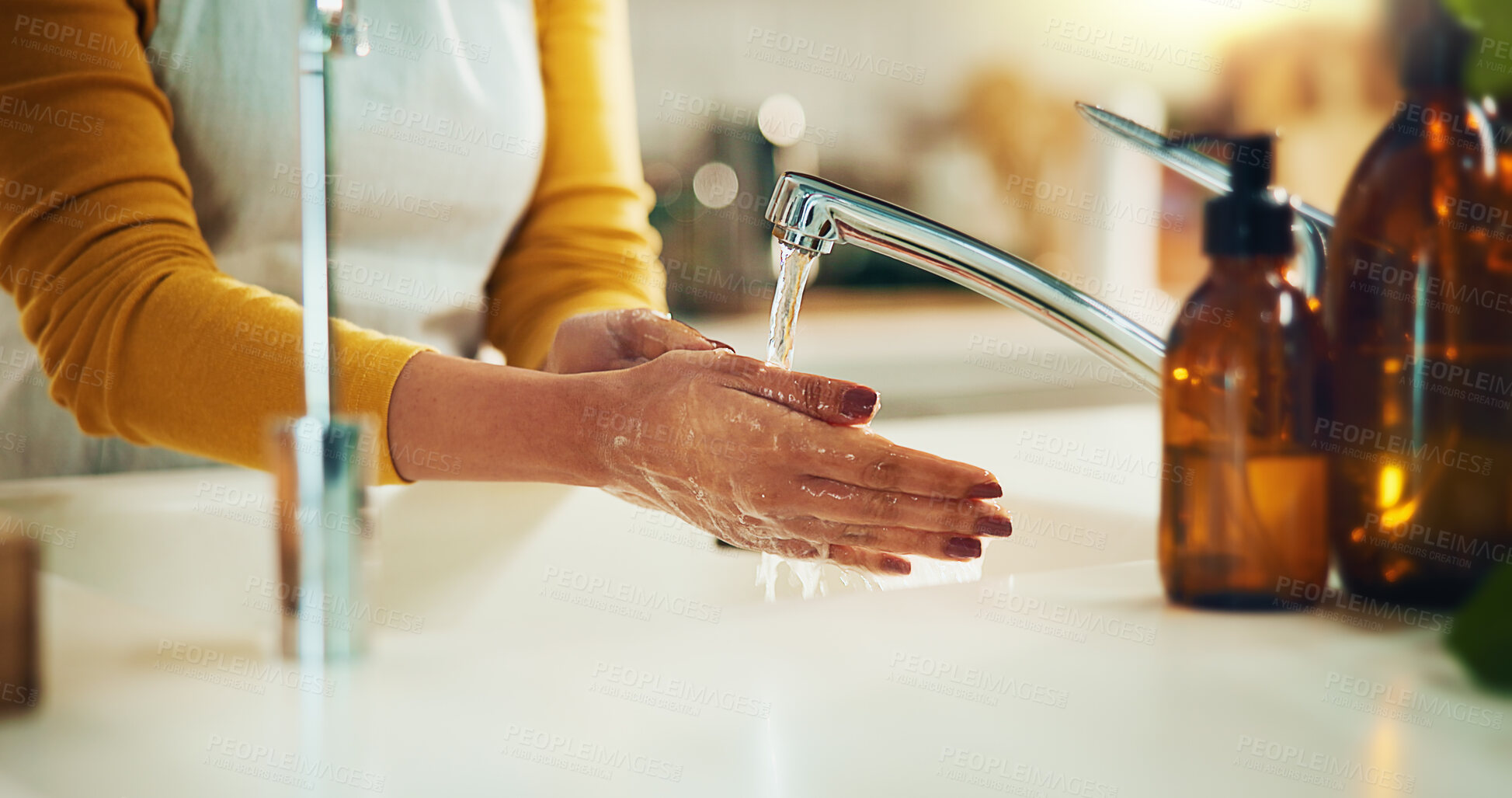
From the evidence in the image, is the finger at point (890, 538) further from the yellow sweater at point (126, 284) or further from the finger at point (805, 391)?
the yellow sweater at point (126, 284)

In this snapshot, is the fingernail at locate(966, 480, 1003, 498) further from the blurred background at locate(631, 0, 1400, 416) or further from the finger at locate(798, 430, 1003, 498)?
the blurred background at locate(631, 0, 1400, 416)

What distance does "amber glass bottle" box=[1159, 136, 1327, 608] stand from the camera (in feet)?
1.07

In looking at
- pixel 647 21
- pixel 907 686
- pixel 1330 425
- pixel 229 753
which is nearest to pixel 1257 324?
pixel 1330 425

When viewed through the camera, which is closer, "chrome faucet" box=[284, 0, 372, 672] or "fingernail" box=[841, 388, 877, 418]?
"chrome faucet" box=[284, 0, 372, 672]

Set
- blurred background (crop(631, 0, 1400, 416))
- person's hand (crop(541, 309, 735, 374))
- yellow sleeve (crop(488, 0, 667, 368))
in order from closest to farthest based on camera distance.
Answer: person's hand (crop(541, 309, 735, 374)) < yellow sleeve (crop(488, 0, 667, 368)) < blurred background (crop(631, 0, 1400, 416))

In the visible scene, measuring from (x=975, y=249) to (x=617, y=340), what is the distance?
0.16 metres

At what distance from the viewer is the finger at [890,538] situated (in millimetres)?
321

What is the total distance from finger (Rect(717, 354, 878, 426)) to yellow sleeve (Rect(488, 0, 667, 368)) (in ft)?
0.99

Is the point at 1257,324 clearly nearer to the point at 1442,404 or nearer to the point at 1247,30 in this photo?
the point at 1442,404

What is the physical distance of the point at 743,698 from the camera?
1.00 feet

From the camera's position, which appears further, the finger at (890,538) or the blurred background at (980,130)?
the blurred background at (980,130)

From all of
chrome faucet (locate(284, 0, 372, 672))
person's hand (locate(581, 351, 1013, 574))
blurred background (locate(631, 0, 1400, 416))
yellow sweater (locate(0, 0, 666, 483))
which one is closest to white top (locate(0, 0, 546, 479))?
yellow sweater (locate(0, 0, 666, 483))

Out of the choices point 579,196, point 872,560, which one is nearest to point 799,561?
point 872,560

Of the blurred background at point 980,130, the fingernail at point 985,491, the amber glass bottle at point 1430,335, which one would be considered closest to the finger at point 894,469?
the fingernail at point 985,491
